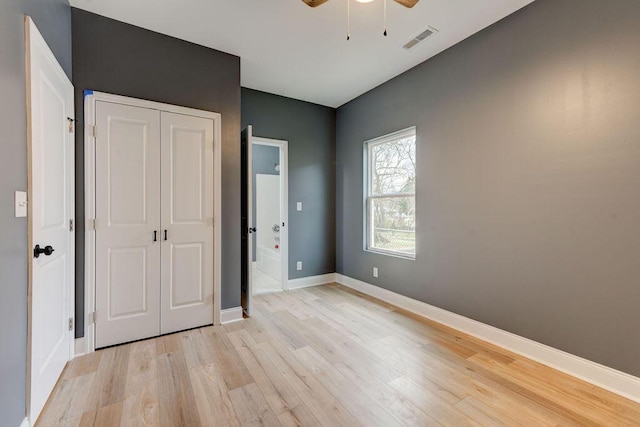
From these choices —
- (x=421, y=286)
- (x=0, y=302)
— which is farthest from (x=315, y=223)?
(x=0, y=302)

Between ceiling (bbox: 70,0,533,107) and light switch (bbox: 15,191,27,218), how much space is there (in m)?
1.76

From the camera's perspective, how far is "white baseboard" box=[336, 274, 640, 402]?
6.00 feet

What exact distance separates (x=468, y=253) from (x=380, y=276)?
4.22 ft

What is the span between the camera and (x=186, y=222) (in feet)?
9.07

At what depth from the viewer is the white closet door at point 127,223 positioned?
7.90 feet

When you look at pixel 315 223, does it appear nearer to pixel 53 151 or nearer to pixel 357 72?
pixel 357 72

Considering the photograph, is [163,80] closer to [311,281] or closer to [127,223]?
[127,223]

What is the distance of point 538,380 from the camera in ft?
6.49

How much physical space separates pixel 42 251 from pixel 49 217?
298 millimetres

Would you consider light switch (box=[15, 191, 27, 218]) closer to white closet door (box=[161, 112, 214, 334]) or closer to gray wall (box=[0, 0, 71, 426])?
gray wall (box=[0, 0, 71, 426])

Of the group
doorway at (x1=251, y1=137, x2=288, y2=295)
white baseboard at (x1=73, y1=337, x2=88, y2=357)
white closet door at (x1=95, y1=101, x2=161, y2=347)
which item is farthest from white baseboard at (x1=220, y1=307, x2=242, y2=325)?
white baseboard at (x1=73, y1=337, x2=88, y2=357)

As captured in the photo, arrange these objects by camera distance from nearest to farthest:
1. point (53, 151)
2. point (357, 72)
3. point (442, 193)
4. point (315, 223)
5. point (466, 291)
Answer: point (53, 151) < point (466, 291) < point (442, 193) < point (357, 72) < point (315, 223)

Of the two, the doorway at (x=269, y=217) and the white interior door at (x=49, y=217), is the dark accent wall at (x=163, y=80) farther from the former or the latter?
the doorway at (x=269, y=217)

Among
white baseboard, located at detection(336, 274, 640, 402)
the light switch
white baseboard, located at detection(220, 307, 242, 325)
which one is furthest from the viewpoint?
white baseboard, located at detection(220, 307, 242, 325)
